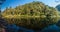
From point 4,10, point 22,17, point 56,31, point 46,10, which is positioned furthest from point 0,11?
point 56,31

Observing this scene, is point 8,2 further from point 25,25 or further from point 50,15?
A: point 50,15

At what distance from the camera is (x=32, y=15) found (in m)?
2.70

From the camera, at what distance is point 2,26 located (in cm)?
272

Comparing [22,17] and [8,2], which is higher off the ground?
[8,2]

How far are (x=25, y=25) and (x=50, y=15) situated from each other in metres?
0.37

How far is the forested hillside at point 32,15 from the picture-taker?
2.69 meters

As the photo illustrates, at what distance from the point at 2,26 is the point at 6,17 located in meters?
0.14

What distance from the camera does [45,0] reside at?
8.91ft

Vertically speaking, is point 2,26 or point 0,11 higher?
point 0,11

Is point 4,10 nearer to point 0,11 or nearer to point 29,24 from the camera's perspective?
point 0,11

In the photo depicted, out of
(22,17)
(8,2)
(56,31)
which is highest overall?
(8,2)

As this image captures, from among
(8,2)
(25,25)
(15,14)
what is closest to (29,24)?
(25,25)

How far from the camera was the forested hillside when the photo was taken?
269cm

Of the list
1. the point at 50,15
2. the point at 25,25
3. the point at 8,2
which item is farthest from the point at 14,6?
the point at 50,15
